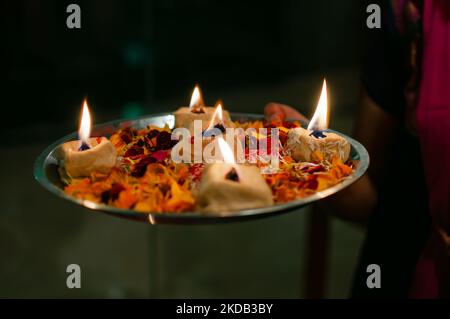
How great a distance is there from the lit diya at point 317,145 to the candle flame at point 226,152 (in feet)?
0.59

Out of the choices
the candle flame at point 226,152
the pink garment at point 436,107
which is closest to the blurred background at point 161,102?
the pink garment at point 436,107

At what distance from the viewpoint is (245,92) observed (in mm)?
4867

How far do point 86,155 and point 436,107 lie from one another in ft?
2.66

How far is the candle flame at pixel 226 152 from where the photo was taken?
2.97ft

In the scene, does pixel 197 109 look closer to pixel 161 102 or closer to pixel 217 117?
pixel 217 117

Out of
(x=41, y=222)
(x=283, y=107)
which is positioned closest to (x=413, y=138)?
(x=283, y=107)

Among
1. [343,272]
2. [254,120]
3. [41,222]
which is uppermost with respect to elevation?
[254,120]

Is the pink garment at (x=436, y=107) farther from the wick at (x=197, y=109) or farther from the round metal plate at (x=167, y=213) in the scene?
the wick at (x=197, y=109)

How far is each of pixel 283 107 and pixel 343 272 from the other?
2118 mm

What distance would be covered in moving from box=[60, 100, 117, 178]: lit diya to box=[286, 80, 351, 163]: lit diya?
0.34 metres

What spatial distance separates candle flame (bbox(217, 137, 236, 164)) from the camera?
35.6 inches

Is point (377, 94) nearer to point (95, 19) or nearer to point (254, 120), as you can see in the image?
point (254, 120)

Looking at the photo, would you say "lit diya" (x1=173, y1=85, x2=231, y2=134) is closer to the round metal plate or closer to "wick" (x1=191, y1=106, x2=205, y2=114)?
"wick" (x1=191, y1=106, x2=205, y2=114)

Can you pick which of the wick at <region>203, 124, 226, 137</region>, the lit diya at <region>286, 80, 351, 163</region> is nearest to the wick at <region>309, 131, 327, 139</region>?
the lit diya at <region>286, 80, 351, 163</region>
